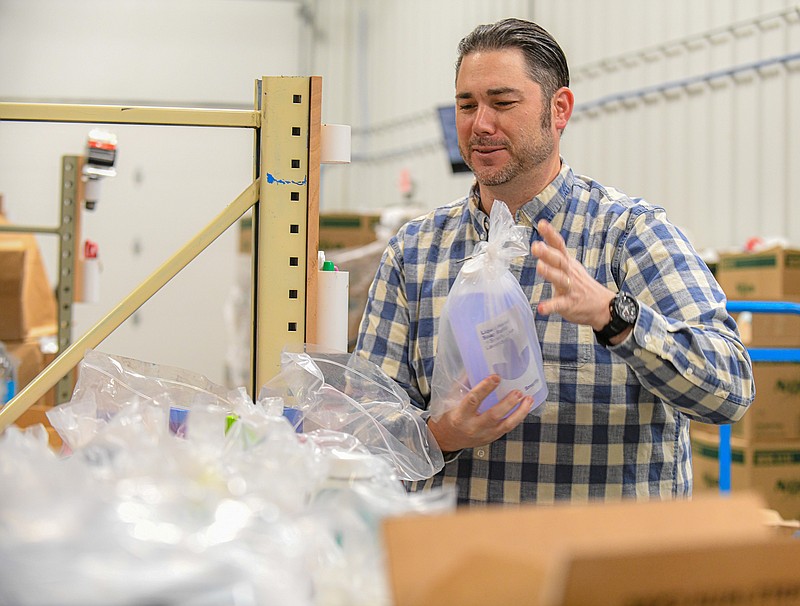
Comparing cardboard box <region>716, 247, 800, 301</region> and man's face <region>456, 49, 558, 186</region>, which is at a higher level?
man's face <region>456, 49, 558, 186</region>

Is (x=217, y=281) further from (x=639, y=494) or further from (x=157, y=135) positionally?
(x=639, y=494)

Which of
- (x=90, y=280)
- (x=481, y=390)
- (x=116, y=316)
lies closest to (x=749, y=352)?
(x=481, y=390)

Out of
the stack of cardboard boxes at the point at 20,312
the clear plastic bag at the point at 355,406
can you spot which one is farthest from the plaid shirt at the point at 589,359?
the stack of cardboard boxes at the point at 20,312

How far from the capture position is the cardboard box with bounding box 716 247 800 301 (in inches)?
151

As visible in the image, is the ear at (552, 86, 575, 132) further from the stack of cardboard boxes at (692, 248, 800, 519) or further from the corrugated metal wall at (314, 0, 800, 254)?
the corrugated metal wall at (314, 0, 800, 254)

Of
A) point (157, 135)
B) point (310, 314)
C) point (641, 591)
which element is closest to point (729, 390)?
point (310, 314)

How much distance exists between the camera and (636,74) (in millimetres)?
5539

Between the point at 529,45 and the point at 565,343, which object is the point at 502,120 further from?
the point at 565,343

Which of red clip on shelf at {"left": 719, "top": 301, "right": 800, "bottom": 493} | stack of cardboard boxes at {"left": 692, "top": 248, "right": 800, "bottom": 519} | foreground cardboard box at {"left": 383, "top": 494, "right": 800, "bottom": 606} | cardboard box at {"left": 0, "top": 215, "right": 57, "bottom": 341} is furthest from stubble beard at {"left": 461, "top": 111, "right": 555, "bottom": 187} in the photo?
cardboard box at {"left": 0, "top": 215, "right": 57, "bottom": 341}

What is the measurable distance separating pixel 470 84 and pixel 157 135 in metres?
6.97

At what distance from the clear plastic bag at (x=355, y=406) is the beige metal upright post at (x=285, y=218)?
0.06 m

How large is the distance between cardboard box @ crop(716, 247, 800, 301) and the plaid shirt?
7.24 ft

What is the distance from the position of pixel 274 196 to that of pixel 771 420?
290 centimetres

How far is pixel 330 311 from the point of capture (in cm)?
144
